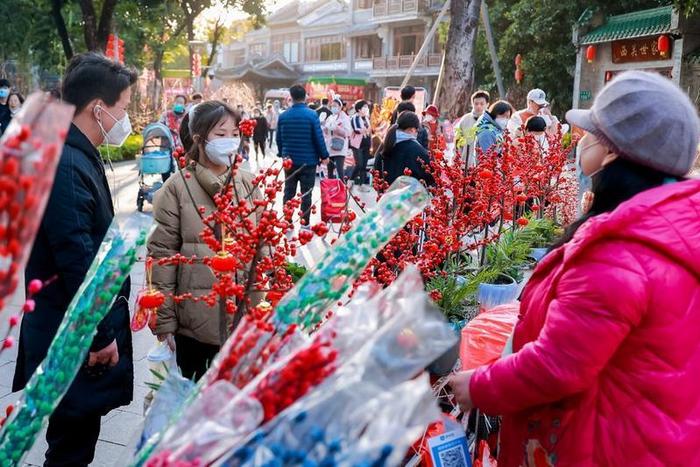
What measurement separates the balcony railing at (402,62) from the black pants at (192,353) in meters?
30.5

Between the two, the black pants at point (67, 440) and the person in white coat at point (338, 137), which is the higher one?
the person in white coat at point (338, 137)

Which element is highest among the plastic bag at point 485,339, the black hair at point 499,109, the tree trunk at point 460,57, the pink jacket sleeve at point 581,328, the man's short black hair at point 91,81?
the tree trunk at point 460,57

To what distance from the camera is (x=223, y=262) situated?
5.43 ft

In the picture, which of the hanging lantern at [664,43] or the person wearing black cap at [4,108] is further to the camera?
the hanging lantern at [664,43]

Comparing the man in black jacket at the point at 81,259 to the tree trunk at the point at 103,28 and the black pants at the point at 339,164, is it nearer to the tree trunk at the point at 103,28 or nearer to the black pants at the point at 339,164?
the black pants at the point at 339,164

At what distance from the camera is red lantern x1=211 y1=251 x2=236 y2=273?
165cm

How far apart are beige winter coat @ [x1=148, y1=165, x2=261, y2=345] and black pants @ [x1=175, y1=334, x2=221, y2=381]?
0.08 metres

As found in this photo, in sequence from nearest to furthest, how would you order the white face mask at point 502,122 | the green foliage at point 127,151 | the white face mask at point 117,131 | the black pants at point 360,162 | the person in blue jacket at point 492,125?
the white face mask at point 117,131
the person in blue jacket at point 492,125
the white face mask at point 502,122
the black pants at point 360,162
the green foliage at point 127,151

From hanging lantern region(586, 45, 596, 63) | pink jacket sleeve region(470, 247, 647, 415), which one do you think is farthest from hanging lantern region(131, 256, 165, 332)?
hanging lantern region(586, 45, 596, 63)

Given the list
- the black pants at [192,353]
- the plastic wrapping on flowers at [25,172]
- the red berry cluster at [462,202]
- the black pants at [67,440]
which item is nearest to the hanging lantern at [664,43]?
the red berry cluster at [462,202]

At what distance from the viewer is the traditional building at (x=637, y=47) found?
51.0ft

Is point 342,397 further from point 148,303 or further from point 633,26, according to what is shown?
point 633,26

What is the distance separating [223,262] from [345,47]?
Result: 4174cm

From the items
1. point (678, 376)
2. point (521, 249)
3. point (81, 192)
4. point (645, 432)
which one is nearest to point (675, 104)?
point (678, 376)
